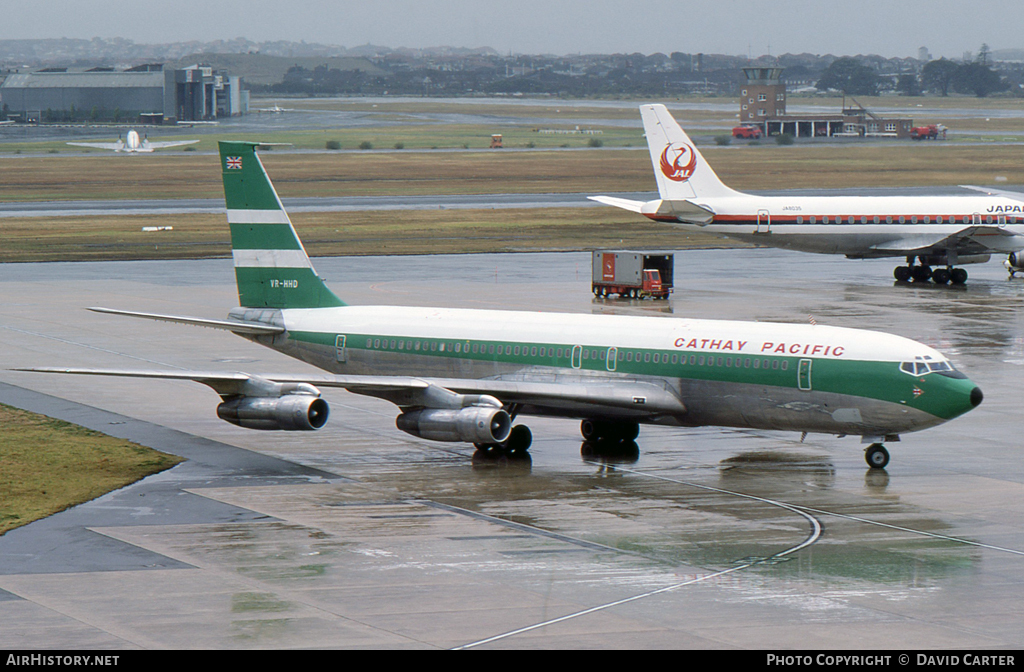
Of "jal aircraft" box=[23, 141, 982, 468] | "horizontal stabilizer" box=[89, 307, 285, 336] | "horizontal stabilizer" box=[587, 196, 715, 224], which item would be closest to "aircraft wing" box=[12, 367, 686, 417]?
"jal aircraft" box=[23, 141, 982, 468]

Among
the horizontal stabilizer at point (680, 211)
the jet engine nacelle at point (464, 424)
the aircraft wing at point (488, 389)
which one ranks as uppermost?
the horizontal stabilizer at point (680, 211)

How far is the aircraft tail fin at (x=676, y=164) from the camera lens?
259ft

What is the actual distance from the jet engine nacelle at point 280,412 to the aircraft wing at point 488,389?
473 millimetres

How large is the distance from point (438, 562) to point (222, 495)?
321 inches

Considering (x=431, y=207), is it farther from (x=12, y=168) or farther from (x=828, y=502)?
(x=828, y=502)

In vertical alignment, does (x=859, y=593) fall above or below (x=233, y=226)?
below

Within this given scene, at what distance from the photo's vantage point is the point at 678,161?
259 feet

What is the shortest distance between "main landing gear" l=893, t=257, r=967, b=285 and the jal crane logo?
46.2 feet

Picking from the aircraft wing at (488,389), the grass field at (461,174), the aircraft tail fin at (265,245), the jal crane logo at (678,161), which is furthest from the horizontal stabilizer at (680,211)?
the grass field at (461,174)

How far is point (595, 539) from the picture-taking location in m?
28.1

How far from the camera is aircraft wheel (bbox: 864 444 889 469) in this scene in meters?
34.9

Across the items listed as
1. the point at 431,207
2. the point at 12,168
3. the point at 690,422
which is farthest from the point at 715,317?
the point at 12,168

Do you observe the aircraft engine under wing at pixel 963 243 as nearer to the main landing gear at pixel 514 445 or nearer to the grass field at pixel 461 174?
the main landing gear at pixel 514 445
